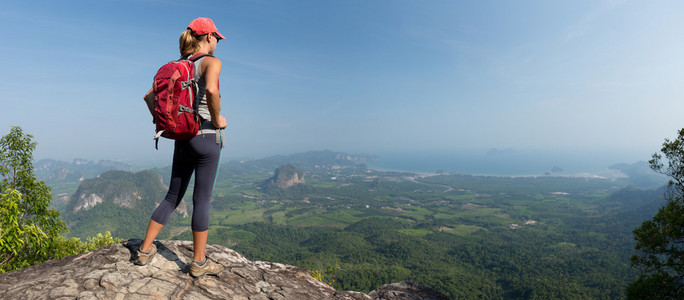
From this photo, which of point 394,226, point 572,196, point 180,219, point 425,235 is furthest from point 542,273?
point 180,219

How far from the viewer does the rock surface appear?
327 cm

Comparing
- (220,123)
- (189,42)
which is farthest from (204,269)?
(189,42)

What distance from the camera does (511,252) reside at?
89875mm

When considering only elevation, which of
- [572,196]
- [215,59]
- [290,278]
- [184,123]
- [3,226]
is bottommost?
[572,196]

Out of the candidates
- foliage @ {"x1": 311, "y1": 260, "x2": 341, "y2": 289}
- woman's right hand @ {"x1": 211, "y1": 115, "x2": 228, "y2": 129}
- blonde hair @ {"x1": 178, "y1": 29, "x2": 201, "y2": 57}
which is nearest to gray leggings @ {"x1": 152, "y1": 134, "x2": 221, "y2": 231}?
woman's right hand @ {"x1": 211, "y1": 115, "x2": 228, "y2": 129}

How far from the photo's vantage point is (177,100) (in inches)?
115

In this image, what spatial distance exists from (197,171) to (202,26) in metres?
1.80

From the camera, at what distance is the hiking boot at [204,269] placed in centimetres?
371

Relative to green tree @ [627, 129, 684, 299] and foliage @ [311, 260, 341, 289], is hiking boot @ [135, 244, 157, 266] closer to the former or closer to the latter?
foliage @ [311, 260, 341, 289]

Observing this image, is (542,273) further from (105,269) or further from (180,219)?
(180,219)

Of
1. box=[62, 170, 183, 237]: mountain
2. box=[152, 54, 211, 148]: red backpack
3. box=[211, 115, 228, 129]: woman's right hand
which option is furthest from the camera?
box=[62, 170, 183, 237]: mountain

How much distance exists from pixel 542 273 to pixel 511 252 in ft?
55.0

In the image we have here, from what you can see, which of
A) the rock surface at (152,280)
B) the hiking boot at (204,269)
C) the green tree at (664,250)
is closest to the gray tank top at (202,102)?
the hiking boot at (204,269)

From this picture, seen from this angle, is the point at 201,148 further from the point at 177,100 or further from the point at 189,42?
the point at 189,42
